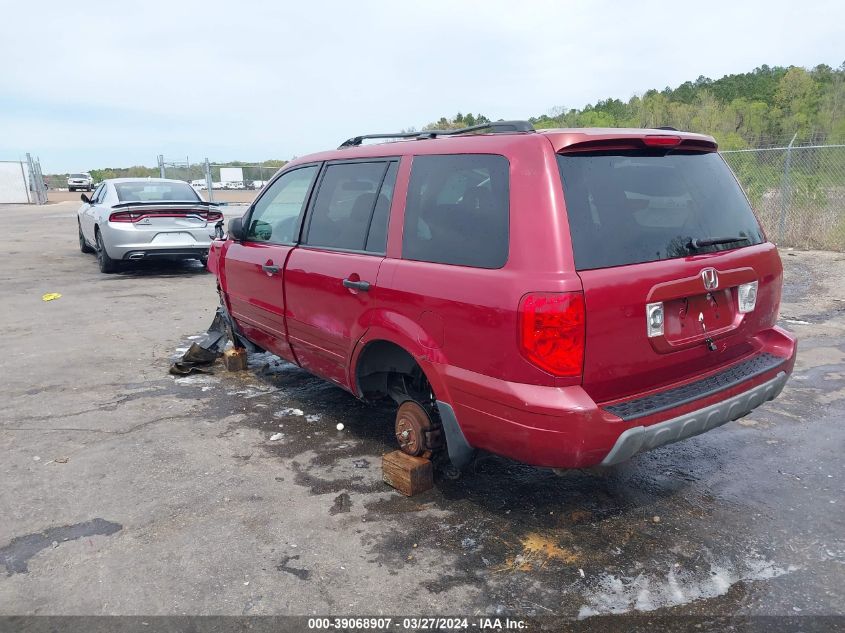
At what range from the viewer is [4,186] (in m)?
34.7

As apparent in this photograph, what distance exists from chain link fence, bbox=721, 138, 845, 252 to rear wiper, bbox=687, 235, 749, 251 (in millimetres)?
10653

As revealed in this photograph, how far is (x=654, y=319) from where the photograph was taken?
2.74 meters

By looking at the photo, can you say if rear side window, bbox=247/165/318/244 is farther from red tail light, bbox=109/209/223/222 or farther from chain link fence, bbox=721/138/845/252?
chain link fence, bbox=721/138/845/252

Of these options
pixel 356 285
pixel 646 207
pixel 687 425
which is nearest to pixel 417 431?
pixel 356 285

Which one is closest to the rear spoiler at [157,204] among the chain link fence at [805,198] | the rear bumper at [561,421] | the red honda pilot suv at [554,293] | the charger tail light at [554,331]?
the red honda pilot suv at [554,293]

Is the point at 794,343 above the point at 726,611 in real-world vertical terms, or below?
above

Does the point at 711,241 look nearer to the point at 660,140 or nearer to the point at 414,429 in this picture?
the point at 660,140

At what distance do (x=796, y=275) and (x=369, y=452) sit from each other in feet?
28.4

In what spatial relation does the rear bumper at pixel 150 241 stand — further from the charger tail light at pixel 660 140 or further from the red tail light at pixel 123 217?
the charger tail light at pixel 660 140

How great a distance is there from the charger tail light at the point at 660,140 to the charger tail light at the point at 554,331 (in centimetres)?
92

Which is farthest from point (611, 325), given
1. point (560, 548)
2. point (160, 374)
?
point (160, 374)

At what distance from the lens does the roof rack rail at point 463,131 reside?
2.98 metres

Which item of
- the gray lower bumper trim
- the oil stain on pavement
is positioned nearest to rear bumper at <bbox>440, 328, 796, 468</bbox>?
the gray lower bumper trim

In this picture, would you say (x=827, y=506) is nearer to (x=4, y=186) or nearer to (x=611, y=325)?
(x=611, y=325)
